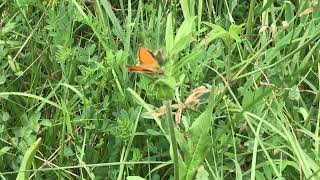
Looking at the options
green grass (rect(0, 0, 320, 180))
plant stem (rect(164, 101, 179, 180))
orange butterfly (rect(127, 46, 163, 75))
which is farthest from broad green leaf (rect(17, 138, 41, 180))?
orange butterfly (rect(127, 46, 163, 75))

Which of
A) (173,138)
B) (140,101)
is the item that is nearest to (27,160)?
(140,101)

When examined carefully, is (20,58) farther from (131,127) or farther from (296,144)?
(296,144)

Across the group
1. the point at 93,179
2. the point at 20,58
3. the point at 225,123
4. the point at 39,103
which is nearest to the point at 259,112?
the point at 225,123

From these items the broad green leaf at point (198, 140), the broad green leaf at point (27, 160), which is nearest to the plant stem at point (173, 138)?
the broad green leaf at point (198, 140)

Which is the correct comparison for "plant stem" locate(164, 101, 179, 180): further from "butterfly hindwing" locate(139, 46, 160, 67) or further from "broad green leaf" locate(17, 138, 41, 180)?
"broad green leaf" locate(17, 138, 41, 180)

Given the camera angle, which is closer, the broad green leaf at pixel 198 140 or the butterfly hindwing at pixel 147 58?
the butterfly hindwing at pixel 147 58

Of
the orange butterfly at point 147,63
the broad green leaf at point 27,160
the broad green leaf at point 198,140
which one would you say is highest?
the orange butterfly at point 147,63

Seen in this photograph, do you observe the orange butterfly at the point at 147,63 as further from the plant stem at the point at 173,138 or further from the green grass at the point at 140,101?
the green grass at the point at 140,101

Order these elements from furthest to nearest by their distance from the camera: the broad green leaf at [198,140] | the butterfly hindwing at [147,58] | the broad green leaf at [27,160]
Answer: the broad green leaf at [27,160] < the broad green leaf at [198,140] < the butterfly hindwing at [147,58]

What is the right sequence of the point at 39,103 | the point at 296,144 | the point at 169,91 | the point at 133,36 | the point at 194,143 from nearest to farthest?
the point at 169,91 → the point at 194,143 → the point at 296,144 → the point at 39,103 → the point at 133,36
